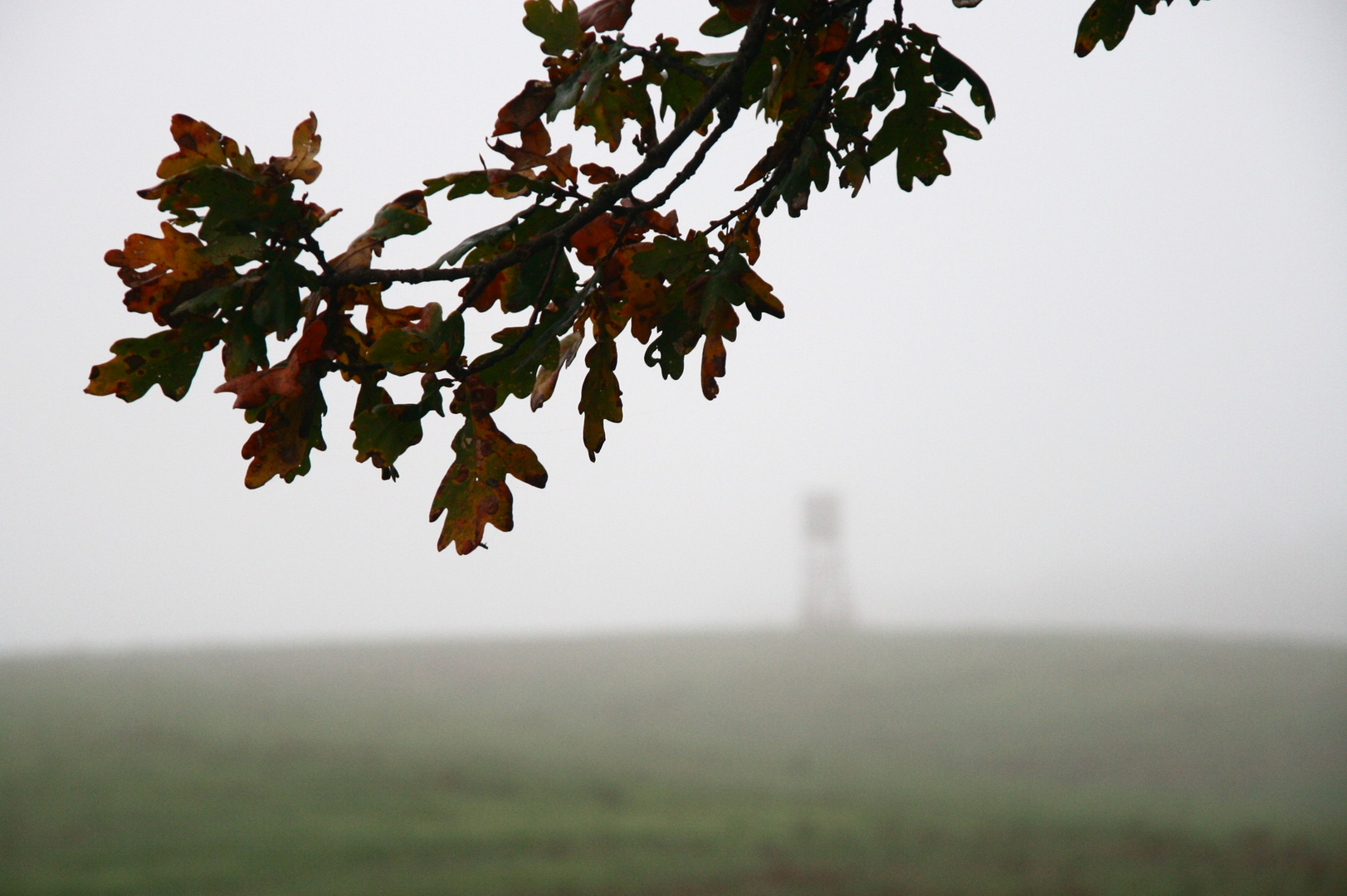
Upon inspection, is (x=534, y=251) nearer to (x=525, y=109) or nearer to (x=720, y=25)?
(x=525, y=109)

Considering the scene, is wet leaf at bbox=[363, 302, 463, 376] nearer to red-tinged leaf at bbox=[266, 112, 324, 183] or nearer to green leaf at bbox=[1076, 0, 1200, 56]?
red-tinged leaf at bbox=[266, 112, 324, 183]

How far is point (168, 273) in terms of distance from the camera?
3.87 feet

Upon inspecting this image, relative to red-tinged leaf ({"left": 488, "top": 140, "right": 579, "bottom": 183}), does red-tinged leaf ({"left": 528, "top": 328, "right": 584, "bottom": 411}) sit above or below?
below

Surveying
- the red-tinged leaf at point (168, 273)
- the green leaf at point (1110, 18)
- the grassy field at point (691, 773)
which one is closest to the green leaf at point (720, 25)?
the green leaf at point (1110, 18)

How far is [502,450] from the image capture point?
1301 millimetres

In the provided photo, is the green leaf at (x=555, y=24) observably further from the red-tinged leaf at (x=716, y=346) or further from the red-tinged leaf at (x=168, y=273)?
the red-tinged leaf at (x=168, y=273)

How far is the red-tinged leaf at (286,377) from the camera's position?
1.15 m

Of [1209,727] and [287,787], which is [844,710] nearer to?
[1209,727]

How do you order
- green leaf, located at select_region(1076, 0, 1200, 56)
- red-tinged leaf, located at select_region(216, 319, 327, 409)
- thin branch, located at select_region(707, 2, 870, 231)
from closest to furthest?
red-tinged leaf, located at select_region(216, 319, 327, 409)
thin branch, located at select_region(707, 2, 870, 231)
green leaf, located at select_region(1076, 0, 1200, 56)

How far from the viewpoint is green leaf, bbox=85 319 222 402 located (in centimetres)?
118

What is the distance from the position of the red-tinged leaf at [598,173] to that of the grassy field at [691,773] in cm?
841

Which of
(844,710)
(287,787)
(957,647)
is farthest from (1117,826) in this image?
(957,647)

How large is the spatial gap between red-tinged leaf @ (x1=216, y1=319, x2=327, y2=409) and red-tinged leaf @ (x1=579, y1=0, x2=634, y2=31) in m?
0.58

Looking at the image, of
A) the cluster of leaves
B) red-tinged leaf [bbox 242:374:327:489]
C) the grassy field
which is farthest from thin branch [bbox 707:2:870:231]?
the grassy field
